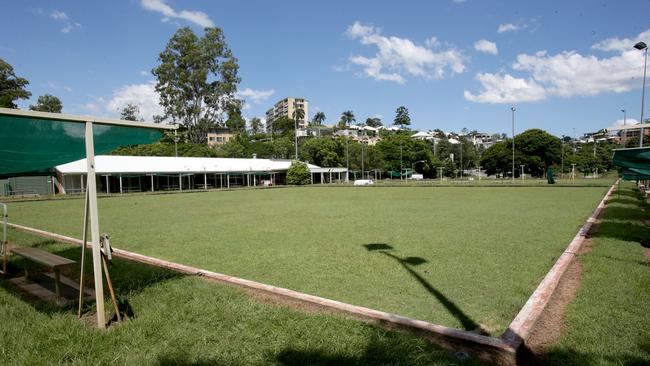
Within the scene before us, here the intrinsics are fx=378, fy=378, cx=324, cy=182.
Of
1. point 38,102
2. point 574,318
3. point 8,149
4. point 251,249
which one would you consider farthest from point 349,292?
point 38,102

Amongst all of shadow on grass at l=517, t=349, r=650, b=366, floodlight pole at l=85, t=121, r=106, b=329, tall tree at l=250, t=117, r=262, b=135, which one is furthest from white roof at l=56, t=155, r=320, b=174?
tall tree at l=250, t=117, r=262, b=135

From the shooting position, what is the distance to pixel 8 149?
4.99 m

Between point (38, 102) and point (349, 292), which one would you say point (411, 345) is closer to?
point (349, 292)

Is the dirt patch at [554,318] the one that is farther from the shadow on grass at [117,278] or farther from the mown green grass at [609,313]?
the shadow on grass at [117,278]

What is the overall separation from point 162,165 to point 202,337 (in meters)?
43.5

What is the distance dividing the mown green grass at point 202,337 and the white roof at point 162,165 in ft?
113

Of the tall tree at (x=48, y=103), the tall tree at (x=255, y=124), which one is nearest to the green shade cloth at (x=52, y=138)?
the tall tree at (x=48, y=103)

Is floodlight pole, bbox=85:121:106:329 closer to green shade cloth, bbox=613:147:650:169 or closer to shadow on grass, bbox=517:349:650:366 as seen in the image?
shadow on grass, bbox=517:349:650:366

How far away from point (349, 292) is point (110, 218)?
1337cm

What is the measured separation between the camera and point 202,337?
Result: 151 inches

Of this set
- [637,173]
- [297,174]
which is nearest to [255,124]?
[297,174]

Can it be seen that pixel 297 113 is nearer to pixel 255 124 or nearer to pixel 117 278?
pixel 255 124

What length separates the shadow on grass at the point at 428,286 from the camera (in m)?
4.25

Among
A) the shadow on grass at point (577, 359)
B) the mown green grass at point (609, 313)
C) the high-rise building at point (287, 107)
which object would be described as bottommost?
the shadow on grass at point (577, 359)
